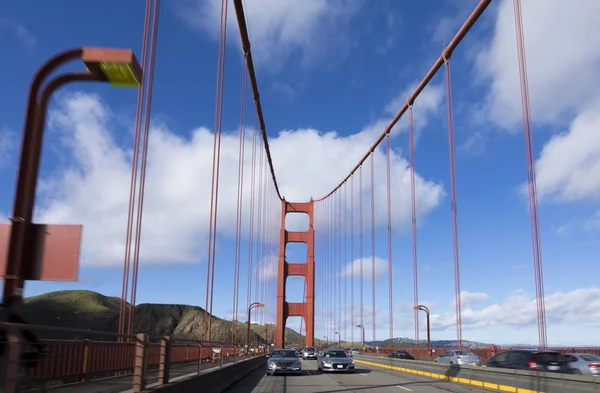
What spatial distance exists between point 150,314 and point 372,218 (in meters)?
105

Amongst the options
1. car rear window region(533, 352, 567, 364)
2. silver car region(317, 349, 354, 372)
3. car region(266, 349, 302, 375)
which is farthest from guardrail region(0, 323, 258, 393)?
silver car region(317, 349, 354, 372)

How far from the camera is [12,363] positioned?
172 inches

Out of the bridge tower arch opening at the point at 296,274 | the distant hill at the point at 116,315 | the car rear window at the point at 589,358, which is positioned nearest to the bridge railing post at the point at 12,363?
the car rear window at the point at 589,358

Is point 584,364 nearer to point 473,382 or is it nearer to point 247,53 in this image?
point 473,382

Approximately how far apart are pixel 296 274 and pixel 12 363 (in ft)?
259

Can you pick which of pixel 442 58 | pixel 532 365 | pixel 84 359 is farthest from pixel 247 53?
pixel 84 359

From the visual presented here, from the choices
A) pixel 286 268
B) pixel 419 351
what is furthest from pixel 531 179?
pixel 286 268

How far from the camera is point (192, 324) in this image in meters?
146

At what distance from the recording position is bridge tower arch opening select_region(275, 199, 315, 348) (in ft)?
251

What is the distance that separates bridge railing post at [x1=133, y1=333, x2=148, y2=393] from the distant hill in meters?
116

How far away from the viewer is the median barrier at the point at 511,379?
36.1 feet

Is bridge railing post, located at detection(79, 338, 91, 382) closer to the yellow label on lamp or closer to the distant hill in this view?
the yellow label on lamp

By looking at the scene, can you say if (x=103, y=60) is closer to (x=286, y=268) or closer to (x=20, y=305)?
(x=20, y=305)

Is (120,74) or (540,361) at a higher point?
(120,74)
